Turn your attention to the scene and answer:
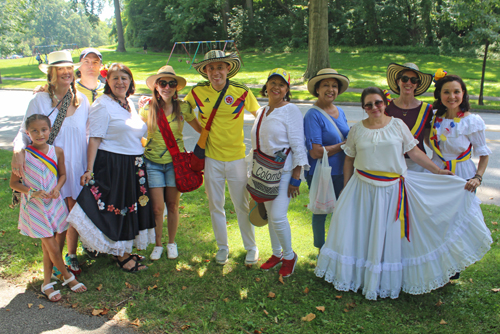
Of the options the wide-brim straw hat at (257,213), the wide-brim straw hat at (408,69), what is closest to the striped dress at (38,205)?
the wide-brim straw hat at (257,213)

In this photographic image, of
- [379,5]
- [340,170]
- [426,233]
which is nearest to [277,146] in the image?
[340,170]

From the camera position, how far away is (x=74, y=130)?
3885 mm

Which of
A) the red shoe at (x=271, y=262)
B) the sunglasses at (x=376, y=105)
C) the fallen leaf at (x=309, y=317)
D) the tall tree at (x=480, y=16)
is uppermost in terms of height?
the tall tree at (x=480, y=16)

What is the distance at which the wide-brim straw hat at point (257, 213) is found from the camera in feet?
13.7

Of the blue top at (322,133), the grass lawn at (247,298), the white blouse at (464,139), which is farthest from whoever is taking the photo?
the blue top at (322,133)

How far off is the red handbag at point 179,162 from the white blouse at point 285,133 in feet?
2.98

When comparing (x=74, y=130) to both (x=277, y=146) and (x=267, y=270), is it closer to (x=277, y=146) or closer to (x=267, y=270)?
(x=277, y=146)

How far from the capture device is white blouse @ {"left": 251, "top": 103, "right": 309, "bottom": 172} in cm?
382

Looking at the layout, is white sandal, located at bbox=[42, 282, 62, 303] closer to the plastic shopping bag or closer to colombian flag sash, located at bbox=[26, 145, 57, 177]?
colombian flag sash, located at bbox=[26, 145, 57, 177]

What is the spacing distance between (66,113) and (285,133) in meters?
2.24

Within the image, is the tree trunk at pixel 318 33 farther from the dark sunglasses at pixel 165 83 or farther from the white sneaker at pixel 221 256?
the white sneaker at pixel 221 256

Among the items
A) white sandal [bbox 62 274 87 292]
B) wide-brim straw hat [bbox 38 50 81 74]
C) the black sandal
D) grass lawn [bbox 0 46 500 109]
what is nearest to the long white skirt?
the black sandal

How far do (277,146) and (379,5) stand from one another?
116 feet

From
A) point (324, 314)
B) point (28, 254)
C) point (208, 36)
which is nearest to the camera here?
point (324, 314)
